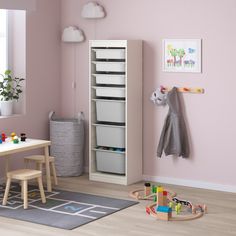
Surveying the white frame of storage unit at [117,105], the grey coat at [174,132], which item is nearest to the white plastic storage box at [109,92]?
the white frame of storage unit at [117,105]

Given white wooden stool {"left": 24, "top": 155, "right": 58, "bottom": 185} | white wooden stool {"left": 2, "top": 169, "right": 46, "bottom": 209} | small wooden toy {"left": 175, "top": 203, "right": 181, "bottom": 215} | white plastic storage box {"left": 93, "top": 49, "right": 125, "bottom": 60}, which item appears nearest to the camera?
small wooden toy {"left": 175, "top": 203, "right": 181, "bottom": 215}

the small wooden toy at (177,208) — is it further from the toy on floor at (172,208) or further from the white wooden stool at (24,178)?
the white wooden stool at (24,178)

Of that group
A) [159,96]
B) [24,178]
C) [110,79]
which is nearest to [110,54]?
[110,79]

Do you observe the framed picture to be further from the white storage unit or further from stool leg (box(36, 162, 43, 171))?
stool leg (box(36, 162, 43, 171))

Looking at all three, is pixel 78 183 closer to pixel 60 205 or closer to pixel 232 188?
pixel 60 205

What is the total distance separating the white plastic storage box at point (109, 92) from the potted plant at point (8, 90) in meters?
0.79

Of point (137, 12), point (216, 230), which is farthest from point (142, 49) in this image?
point (216, 230)

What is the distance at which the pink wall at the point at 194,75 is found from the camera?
556 cm

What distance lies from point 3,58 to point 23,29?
354 millimetres

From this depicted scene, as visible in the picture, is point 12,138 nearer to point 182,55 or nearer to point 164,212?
point 164,212

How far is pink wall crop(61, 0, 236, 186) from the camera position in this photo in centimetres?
556

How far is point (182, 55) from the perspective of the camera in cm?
578

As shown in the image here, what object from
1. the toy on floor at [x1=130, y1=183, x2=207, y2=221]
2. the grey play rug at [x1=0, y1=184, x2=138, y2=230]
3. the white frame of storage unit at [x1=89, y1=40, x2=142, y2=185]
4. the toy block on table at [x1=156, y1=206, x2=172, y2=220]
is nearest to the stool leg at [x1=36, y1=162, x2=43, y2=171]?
the grey play rug at [x1=0, y1=184, x2=138, y2=230]

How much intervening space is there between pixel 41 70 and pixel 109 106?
889 mm
